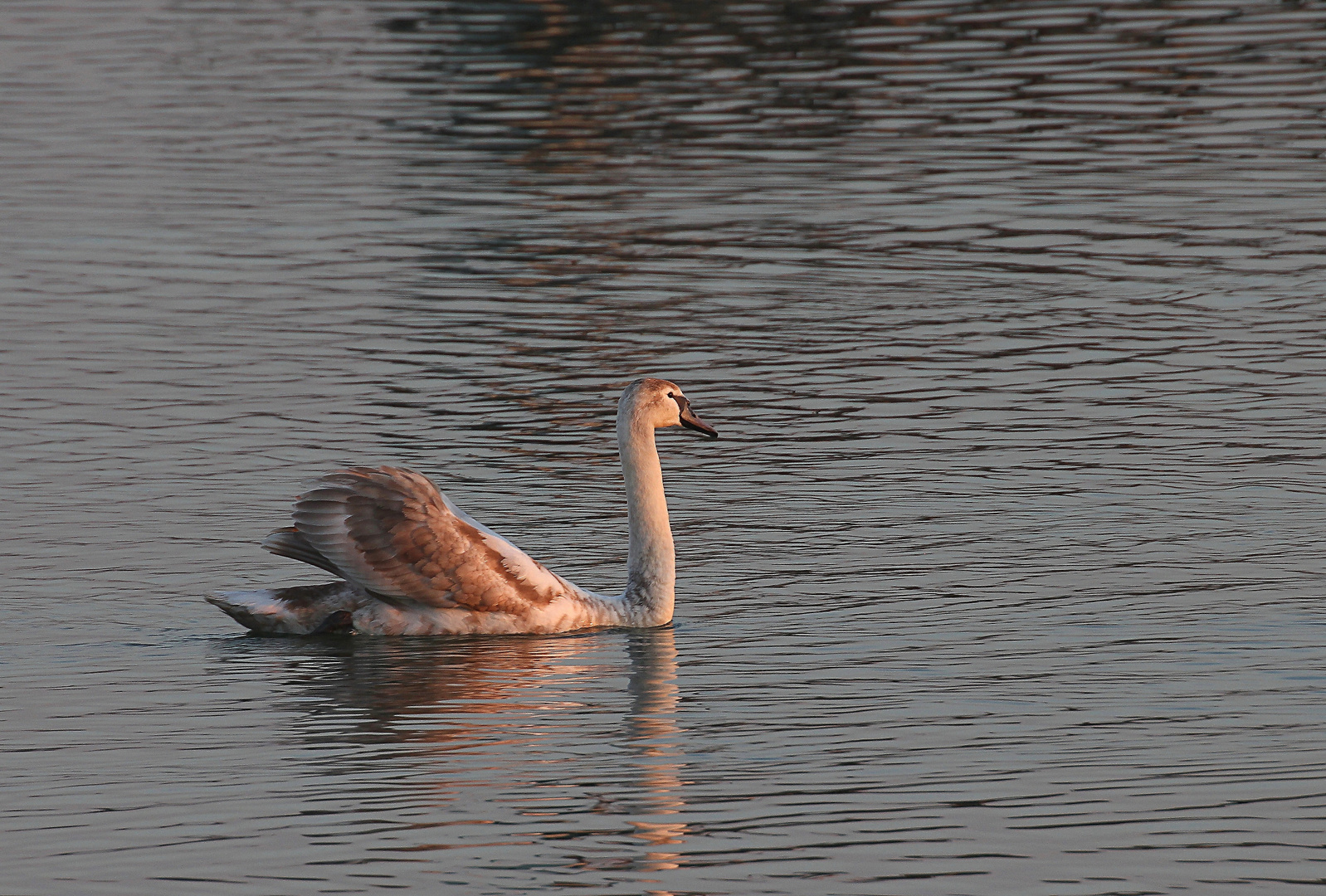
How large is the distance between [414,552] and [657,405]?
5.81 feet

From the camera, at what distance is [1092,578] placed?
13086 millimetres

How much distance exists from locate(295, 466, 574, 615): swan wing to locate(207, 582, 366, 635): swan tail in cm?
18

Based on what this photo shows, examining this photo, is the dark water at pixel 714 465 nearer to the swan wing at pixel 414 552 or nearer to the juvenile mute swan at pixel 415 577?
the juvenile mute swan at pixel 415 577

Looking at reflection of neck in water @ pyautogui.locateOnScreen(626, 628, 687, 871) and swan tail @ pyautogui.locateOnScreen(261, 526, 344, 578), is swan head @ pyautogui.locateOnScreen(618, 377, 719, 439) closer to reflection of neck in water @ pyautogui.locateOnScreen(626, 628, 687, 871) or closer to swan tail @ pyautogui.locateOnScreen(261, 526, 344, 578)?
reflection of neck in water @ pyautogui.locateOnScreen(626, 628, 687, 871)

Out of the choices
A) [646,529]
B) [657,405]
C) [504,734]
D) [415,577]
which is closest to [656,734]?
[504,734]

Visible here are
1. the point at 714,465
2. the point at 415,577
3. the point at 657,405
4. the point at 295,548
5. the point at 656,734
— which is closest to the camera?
the point at 656,734

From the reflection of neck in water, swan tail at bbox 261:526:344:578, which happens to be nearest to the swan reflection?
the reflection of neck in water

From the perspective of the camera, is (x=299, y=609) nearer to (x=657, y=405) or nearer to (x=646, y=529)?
(x=646, y=529)

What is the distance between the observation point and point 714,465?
16.6m

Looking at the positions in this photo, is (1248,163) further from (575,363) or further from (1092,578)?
(1092,578)

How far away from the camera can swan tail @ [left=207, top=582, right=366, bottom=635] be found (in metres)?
12.3

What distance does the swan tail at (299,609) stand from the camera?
12320mm

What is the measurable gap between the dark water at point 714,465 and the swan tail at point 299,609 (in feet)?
0.58

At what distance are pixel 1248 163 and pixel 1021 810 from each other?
2174 cm
